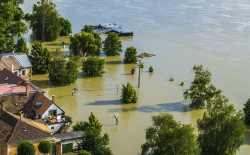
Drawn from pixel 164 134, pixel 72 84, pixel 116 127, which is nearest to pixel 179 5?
pixel 72 84

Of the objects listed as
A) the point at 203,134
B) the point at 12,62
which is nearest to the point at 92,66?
the point at 12,62

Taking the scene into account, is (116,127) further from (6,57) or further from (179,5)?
(179,5)

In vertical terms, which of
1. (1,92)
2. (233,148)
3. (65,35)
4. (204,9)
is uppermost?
(204,9)

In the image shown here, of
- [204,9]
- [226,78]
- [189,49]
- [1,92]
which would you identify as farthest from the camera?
[204,9]

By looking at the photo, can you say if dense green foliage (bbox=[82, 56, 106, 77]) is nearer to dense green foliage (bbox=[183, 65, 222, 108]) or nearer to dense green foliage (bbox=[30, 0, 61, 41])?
dense green foliage (bbox=[183, 65, 222, 108])

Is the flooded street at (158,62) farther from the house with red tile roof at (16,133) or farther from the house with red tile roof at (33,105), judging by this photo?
the house with red tile roof at (16,133)

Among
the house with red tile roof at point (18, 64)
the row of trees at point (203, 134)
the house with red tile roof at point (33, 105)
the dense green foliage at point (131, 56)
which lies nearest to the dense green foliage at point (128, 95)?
the house with red tile roof at point (33, 105)
